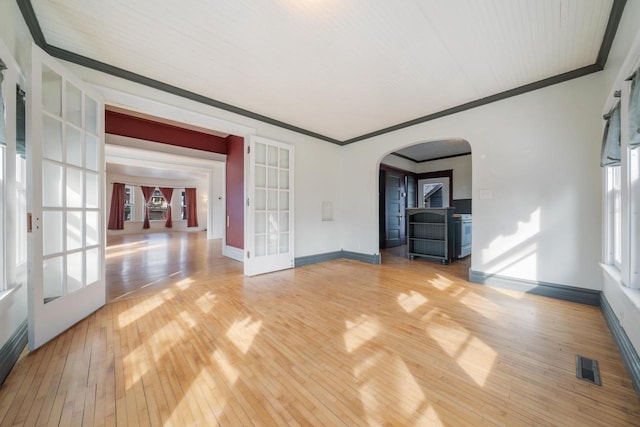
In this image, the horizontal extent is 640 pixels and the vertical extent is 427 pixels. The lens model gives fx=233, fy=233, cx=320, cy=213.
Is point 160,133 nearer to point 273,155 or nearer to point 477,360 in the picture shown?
point 273,155

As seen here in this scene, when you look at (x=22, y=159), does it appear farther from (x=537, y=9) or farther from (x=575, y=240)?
(x=575, y=240)

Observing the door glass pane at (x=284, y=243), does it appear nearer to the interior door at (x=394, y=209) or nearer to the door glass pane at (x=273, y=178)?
the door glass pane at (x=273, y=178)

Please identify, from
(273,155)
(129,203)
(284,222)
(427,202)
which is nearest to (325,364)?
(284,222)

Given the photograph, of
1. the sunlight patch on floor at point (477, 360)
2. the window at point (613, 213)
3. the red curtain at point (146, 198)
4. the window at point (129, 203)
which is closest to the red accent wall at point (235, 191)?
the sunlight patch on floor at point (477, 360)

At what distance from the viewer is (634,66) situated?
1.64 metres

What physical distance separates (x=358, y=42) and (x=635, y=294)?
9.33 ft

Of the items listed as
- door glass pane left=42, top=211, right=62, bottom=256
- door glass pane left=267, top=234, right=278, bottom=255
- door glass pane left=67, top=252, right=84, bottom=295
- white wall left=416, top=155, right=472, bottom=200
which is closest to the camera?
door glass pane left=42, top=211, right=62, bottom=256

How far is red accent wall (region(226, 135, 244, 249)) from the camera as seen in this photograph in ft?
16.2

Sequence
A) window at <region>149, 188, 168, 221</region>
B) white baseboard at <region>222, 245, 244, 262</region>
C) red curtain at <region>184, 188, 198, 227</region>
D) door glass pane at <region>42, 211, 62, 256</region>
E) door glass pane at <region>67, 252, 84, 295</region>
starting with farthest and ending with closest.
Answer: red curtain at <region>184, 188, 198, 227</region>, window at <region>149, 188, 168, 221</region>, white baseboard at <region>222, 245, 244, 262</region>, door glass pane at <region>67, 252, 84, 295</region>, door glass pane at <region>42, 211, 62, 256</region>

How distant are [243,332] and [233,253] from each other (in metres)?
3.56

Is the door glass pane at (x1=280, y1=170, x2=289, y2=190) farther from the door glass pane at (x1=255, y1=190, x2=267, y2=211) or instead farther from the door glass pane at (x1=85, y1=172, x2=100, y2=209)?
the door glass pane at (x1=85, y1=172, x2=100, y2=209)

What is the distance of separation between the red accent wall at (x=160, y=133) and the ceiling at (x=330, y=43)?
6.89 feet

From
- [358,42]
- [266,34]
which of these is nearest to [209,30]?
[266,34]

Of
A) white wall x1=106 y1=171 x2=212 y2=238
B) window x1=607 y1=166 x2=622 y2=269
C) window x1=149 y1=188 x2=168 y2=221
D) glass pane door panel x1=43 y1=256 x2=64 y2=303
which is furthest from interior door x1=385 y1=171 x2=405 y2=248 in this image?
window x1=149 y1=188 x2=168 y2=221
